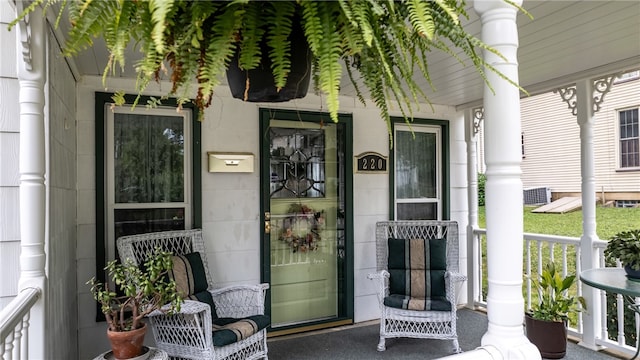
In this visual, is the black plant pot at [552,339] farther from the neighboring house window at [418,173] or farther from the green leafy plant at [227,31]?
the green leafy plant at [227,31]

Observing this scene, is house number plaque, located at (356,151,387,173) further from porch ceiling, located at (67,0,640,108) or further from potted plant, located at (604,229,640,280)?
potted plant, located at (604,229,640,280)

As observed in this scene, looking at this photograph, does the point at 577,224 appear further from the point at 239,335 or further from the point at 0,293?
the point at 0,293

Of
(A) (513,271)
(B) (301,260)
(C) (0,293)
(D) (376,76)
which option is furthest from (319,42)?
(B) (301,260)

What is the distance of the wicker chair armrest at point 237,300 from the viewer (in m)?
3.41

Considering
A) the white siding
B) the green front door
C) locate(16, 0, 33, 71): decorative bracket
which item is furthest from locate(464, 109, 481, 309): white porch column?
locate(16, 0, 33, 71): decorative bracket

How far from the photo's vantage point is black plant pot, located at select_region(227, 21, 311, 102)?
100 centimetres

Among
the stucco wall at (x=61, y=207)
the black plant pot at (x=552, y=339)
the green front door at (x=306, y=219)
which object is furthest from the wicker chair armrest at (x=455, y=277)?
the stucco wall at (x=61, y=207)

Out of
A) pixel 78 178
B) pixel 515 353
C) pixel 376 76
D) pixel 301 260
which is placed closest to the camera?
pixel 376 76

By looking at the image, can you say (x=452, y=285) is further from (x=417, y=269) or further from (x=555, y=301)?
(x=555, y=301)

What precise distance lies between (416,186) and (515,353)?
11.7 ft

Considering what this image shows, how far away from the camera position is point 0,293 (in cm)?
191

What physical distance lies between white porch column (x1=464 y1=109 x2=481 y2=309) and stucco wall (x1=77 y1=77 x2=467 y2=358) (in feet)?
0.26

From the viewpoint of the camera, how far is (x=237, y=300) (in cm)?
348

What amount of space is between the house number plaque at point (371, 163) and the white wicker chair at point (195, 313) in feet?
5.56
